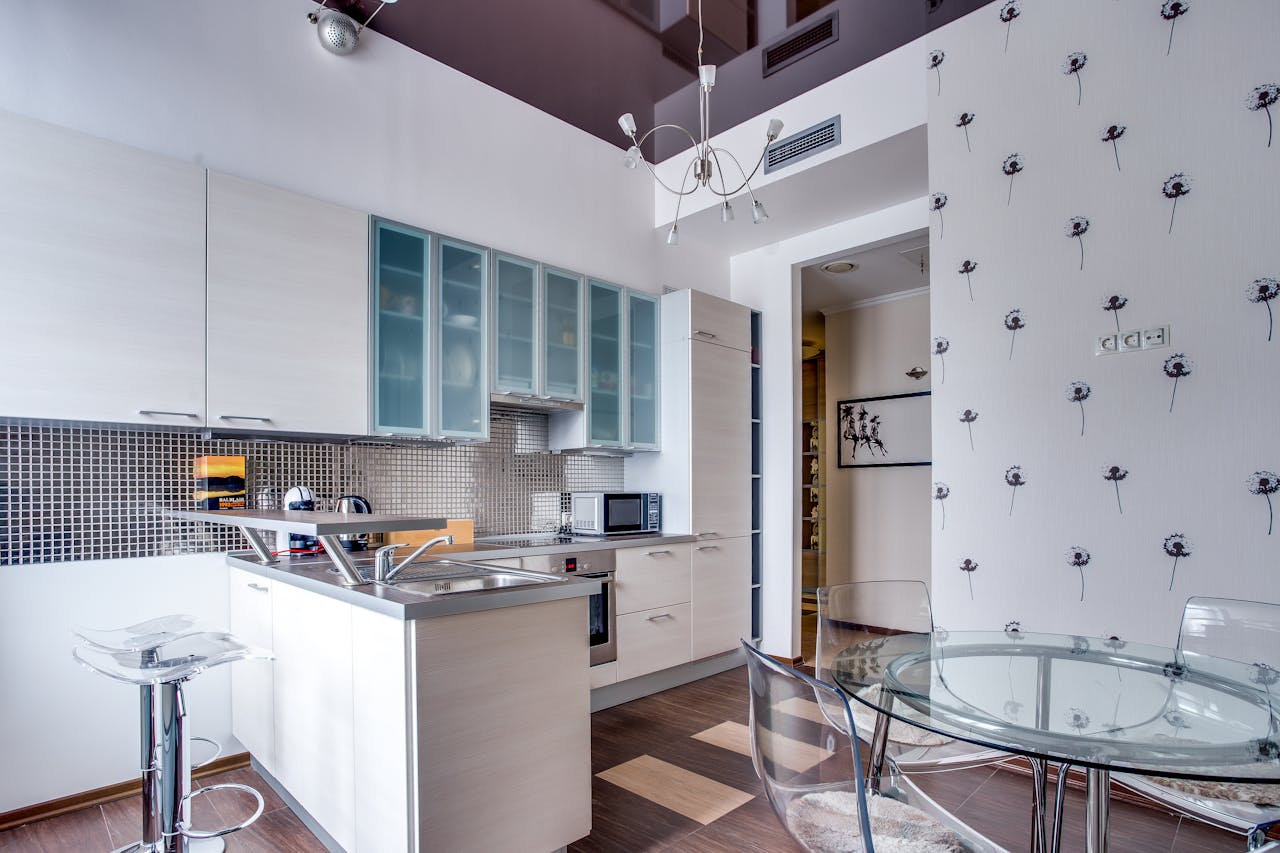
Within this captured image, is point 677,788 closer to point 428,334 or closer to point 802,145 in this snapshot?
point 428,334

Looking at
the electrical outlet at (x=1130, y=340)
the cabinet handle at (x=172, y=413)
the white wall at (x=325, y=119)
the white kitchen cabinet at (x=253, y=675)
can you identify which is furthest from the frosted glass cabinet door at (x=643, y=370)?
the electrical outlet at (x=1130, y=340)

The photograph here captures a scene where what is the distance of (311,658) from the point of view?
205cm

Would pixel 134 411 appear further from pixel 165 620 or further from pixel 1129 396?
pixel 1129 396

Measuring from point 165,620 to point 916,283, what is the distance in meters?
5.07

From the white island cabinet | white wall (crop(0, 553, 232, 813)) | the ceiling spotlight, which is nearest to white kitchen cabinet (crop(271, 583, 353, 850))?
the white island cabinet

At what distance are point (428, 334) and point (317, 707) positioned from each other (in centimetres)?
156

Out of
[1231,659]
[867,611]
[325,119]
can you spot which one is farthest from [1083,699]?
[325,119]

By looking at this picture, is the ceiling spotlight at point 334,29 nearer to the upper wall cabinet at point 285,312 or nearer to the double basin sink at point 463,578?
the upper wall cabinet at point 285,312

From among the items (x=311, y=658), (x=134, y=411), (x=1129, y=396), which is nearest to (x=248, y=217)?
(x=134, y=411)

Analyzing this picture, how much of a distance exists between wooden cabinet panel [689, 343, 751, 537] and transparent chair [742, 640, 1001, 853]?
8.34 feet

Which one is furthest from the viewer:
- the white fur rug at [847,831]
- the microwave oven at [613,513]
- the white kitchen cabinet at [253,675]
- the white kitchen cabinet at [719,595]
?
the white kitchen cabinet at [719,595]

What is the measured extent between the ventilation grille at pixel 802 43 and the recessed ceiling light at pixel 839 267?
141 centimetres

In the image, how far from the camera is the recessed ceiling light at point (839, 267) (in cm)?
474

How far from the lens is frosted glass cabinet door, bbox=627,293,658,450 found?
397 cm
